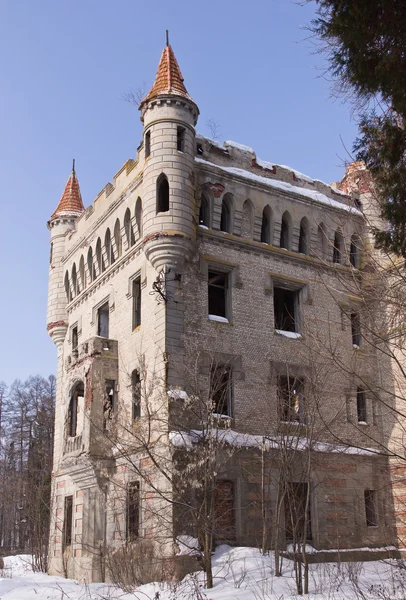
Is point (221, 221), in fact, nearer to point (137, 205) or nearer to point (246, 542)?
point (137, 205)

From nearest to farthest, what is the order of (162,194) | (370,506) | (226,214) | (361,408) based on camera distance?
(162,194), (370,506), (226,214), (361,408)

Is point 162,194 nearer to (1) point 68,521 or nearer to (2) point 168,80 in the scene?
(2) point 168,80

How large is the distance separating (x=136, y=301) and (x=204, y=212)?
4.02 m

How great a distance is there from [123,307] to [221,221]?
4.76 metres

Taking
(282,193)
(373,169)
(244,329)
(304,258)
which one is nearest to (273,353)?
(244,329)

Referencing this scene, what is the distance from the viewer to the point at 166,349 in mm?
21016

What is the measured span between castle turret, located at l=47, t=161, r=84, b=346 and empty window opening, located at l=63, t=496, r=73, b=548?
7.53 metres

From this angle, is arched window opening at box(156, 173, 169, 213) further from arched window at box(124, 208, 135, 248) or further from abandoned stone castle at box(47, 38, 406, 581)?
arched window at box(124, 208, 135, 248)

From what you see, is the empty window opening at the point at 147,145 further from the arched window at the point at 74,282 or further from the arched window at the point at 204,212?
the arched window at the point at 74,282

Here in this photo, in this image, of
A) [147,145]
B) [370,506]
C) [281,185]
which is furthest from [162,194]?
[370,506]

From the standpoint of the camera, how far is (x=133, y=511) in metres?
21.8

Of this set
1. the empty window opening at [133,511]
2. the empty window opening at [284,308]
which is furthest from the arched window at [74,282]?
the empty window opening at [133,511]

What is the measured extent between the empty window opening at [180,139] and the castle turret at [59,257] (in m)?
9.44

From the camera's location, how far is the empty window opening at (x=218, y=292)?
78.0 ft
